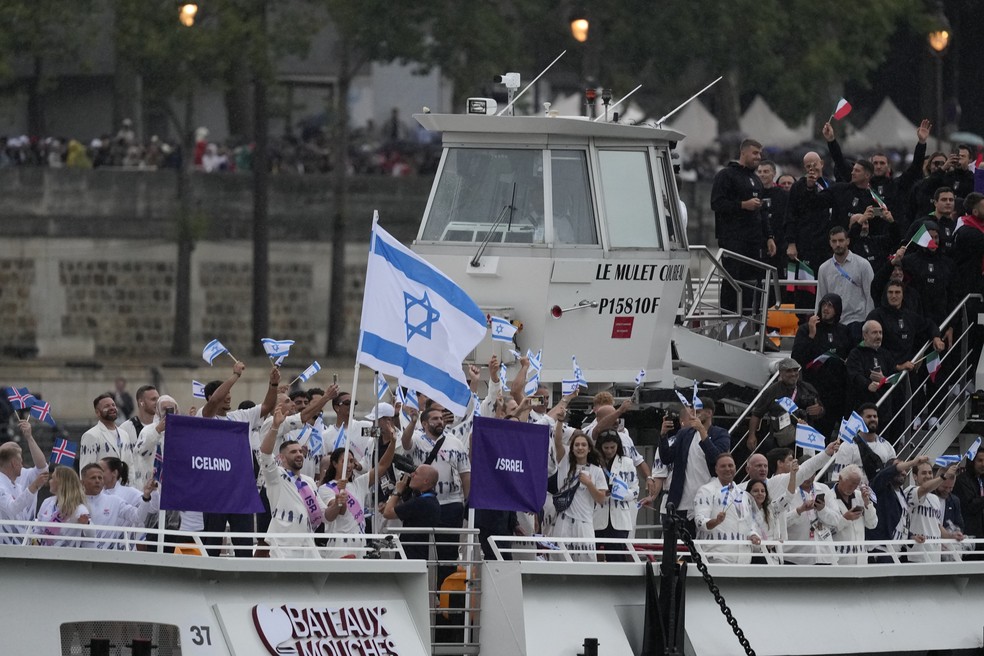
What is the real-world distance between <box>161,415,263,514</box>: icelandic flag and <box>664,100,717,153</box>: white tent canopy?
4152 centimetres

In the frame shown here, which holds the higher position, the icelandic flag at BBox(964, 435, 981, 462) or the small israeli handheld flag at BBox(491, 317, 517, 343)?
the small israeli handheld flag at BBox(491, 317, 517, 343)

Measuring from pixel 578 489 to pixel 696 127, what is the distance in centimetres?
4011

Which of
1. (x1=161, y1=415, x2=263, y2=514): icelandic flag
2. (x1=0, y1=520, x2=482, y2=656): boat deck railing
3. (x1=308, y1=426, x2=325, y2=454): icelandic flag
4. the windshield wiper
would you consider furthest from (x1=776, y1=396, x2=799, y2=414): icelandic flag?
(x1=161, y1=415, x2=263, y2=514): icelandic flag

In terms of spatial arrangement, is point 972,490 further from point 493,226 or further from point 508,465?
point 508,465

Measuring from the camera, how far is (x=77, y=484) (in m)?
16.7

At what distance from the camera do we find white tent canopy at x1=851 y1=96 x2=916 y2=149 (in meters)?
59.5

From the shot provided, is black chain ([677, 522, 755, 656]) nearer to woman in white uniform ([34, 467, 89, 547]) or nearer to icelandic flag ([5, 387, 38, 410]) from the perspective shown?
woman in white uniform ([34, 467, 89, 547])

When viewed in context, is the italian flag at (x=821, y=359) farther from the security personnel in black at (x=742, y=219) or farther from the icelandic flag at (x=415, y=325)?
the icelandic flag at (x=415, y=325)

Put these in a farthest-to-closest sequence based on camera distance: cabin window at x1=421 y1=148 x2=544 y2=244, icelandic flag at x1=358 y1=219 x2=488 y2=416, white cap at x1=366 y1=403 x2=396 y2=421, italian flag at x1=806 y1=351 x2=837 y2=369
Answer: italian flag at x1=806 y1=351 x2=837 y2=369, cabin window at x1=421 y1=148 x2=544 y2=244, white cap at x1=366 y1=403 x2=396 y2=421, icelandic flag at x1=358 y1=219 x2=488 y2=416

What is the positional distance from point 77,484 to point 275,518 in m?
1.56

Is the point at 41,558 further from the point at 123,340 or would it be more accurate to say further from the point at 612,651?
the point at 123,340

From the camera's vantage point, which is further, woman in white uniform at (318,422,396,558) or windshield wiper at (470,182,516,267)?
windshield wiper at (470,182,516,267)

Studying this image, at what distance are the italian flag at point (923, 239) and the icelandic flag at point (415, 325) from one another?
556 centimetres

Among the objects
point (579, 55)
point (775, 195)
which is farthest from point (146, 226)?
point (775, 195)
